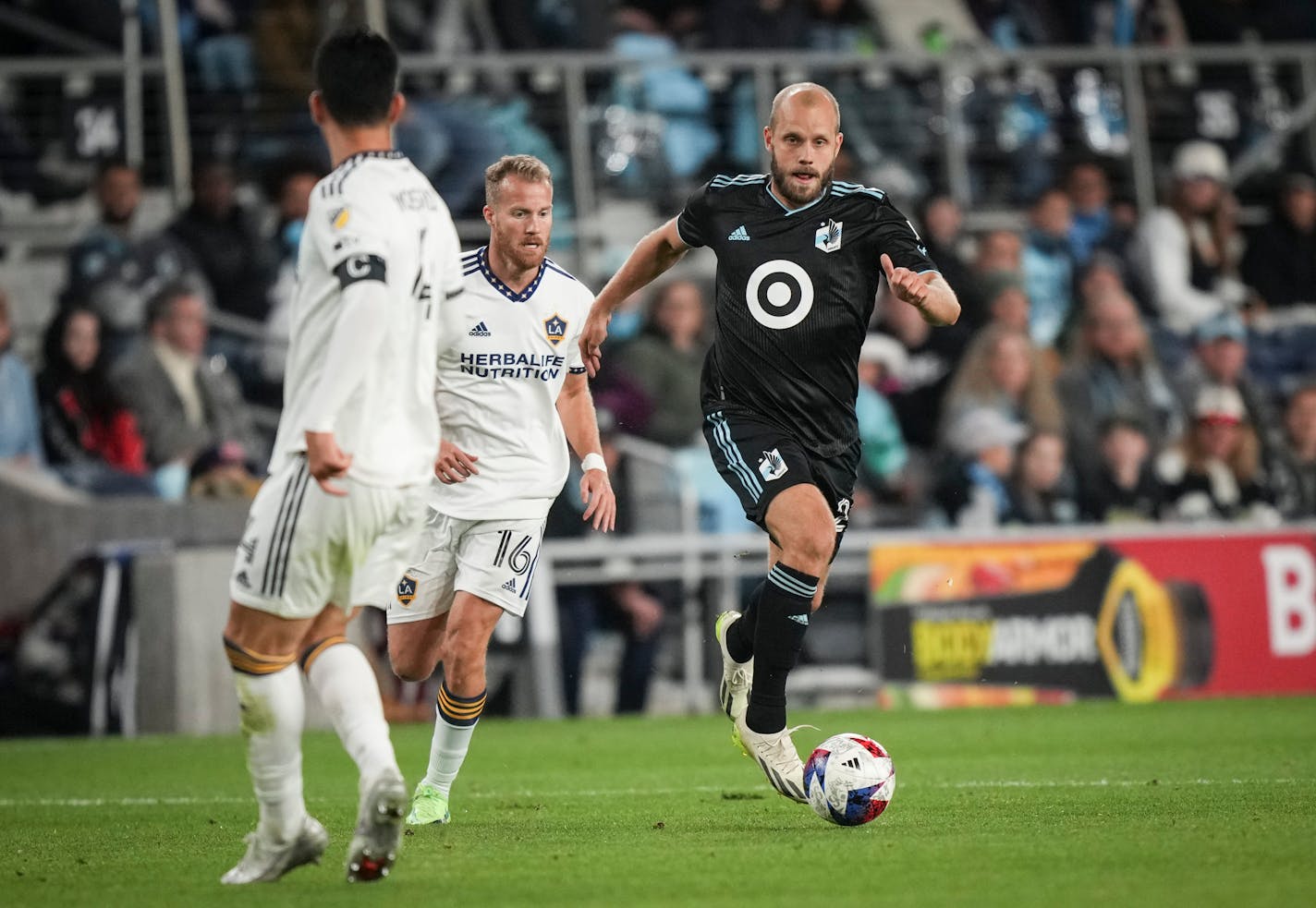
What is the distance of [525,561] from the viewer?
759cm

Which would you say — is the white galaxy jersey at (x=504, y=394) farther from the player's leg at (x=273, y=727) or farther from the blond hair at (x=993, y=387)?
the blond hair at (x=993, y=387)

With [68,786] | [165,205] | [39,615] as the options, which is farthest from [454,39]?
[68,786]

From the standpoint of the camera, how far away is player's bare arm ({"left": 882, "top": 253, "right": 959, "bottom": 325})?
672 cm

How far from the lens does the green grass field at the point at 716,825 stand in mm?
5301

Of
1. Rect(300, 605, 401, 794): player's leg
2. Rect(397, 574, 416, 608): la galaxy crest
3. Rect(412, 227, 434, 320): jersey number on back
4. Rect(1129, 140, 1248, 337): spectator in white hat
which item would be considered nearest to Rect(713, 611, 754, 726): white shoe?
Rect(397, 574, 416, 608): la galaxy crest

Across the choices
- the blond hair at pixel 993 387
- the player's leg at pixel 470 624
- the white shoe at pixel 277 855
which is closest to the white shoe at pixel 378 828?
the white shoe at pixel 277 855

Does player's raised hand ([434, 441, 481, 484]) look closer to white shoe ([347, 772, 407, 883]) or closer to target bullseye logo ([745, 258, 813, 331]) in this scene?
target bullseye logo ([745, 258, 813, 331])

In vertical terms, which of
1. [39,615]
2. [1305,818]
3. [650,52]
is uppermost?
[650,52]

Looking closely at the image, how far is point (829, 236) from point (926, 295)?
88 cm

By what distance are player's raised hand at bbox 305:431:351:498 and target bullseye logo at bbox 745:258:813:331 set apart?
2.72 meters

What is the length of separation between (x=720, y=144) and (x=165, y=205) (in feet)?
15.5

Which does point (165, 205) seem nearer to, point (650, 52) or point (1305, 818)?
point (650, 52)

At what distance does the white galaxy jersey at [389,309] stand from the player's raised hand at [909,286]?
1.87 meters

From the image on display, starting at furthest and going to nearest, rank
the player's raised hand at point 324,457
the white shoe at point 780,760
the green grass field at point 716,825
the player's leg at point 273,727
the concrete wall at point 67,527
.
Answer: the concrete wall at point 67,527 < the white shoe at point 780,760 < the player's leg at point 273,727 < the green grass field at point 716,825 < the player's raised hand at point 324,457
